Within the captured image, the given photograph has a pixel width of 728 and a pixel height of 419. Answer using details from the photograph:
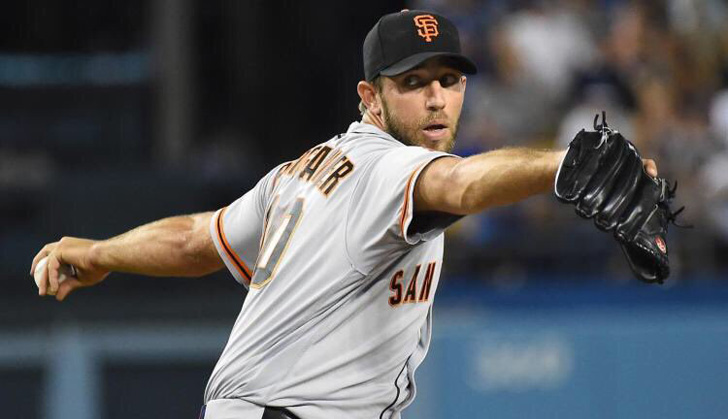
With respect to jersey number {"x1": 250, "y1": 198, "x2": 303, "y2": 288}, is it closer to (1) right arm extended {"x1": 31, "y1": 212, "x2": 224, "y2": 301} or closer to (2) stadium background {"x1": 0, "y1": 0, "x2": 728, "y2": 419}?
(1) right arm extended {"x1": 31, "y1": 212, "x2": 224, "y2": 301}

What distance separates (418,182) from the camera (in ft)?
11.2

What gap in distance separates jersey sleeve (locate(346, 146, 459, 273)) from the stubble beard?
28 centimetres

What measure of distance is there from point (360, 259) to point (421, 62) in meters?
0.66

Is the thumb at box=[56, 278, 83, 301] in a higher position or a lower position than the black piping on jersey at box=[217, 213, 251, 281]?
lower

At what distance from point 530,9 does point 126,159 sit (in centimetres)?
418

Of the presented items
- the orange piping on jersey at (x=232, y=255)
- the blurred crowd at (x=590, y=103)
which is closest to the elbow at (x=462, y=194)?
the orange piping on jersey at (x=232, y=255)

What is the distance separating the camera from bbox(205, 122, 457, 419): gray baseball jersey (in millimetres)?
3701

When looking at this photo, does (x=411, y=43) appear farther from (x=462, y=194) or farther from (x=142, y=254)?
(x=142, y=254)

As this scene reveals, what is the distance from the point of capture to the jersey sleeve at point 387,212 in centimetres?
347

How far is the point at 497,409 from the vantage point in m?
8.16

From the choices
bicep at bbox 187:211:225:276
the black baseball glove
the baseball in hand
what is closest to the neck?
bicep at bbox 187:211:225:276

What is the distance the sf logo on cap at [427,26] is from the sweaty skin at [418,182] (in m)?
0.08

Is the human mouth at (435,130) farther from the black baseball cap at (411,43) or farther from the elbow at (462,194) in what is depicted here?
the elbow at (462,194)

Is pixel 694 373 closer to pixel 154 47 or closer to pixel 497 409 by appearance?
pixel 497 409
